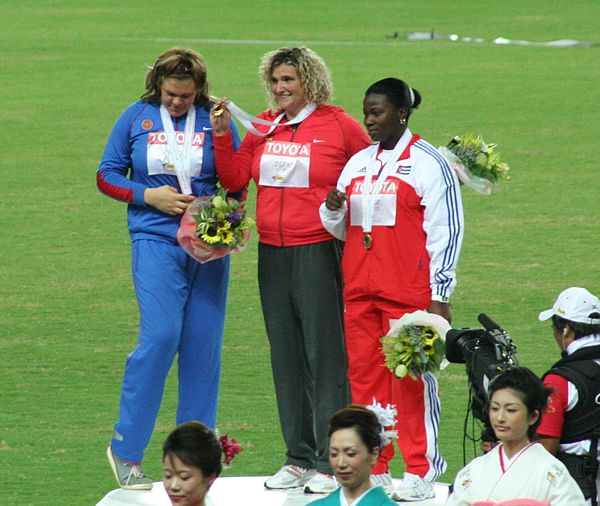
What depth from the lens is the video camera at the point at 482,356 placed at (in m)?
5.21

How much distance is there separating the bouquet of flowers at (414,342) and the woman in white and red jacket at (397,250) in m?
0.08

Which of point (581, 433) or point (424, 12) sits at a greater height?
point (424, 12)

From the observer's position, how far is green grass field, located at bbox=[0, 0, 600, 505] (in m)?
8.28

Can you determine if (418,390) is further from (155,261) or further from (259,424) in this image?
(259,424)

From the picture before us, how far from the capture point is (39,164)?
54.8 ft

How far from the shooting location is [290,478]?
648 cm

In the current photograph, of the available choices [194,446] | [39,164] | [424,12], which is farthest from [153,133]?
[424,12]

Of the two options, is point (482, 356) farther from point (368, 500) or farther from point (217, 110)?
point (217, 110)

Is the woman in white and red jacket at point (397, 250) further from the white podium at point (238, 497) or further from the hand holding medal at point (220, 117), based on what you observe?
the hand holding medal at point (220, 117)

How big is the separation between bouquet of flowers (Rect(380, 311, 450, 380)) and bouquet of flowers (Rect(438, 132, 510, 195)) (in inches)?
28.3

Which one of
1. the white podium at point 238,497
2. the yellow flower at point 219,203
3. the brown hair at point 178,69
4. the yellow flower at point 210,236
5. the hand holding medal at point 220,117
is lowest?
the white podium at point 238,497

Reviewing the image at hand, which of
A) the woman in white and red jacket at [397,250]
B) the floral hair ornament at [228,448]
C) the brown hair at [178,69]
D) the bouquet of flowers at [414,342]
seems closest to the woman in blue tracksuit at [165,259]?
the brown hair at [178,69]

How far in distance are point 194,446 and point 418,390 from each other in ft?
5.36

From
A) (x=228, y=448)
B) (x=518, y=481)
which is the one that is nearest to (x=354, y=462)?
(x=518, y=481)
